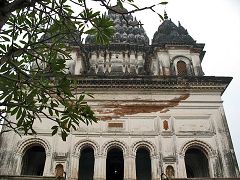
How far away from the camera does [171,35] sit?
62.9 feet

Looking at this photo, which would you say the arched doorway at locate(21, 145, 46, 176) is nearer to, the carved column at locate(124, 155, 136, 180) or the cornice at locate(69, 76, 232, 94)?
the cornice at locate(69, 76, 232, 94)

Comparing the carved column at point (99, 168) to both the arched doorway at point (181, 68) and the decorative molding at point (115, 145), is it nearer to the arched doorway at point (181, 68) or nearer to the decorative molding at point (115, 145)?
the decorative molding at point (115, 145)

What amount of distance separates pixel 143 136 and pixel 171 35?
7.30 metres

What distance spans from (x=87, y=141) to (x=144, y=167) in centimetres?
350

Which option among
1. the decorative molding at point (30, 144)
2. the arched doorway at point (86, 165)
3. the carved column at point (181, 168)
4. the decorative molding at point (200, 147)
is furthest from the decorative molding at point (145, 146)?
the decorative molding at point (30, 144)

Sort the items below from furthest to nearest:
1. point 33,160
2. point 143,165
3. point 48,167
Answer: point 143,165
point 33,160
point 48,167

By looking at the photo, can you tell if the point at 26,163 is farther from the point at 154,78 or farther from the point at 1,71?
the point at 1,71

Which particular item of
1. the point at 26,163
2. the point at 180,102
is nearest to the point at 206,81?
the point at 180,102

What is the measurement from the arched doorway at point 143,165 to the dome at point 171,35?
252 inches

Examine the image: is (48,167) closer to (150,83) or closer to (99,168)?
(99,168)

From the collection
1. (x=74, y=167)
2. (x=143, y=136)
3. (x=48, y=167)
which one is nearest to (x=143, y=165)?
(x=143, y=136)

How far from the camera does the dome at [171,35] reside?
18.5m

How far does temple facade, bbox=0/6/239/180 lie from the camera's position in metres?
13.9

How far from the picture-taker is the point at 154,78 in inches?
622
